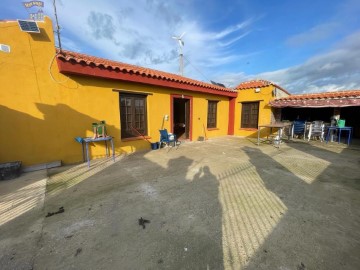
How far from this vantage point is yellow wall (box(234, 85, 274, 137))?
9781 millimetres

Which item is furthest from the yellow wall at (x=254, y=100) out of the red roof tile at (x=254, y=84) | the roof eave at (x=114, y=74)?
the roof eave at (x=114, y=74)

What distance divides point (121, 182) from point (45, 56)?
3.99 m

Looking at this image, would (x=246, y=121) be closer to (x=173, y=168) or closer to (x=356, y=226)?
(x=173, y=168)

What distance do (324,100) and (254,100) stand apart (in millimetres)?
3253

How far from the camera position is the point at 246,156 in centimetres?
592

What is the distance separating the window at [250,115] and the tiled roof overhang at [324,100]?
100 centimetres

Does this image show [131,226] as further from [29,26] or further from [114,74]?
[29,26]

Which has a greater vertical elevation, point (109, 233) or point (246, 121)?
point (246, 121)

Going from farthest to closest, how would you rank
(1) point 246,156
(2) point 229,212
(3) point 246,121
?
(3) point 246,121, (1) point 246,156, (2) point 229,212

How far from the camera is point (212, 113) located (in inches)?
401

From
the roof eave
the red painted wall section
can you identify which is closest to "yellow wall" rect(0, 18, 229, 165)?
the roof eave

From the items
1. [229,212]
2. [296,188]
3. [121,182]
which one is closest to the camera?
[229,212]

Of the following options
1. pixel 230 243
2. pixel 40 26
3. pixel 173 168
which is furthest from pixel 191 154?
pixel 40 26

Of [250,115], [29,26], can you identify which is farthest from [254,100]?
[29,26]
